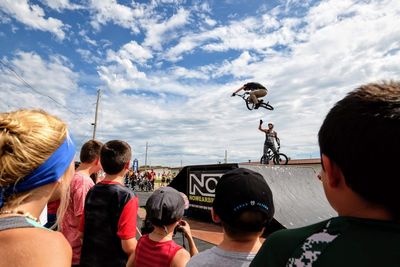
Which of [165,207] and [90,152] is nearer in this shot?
[165,207]

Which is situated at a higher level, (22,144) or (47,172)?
(22,144)

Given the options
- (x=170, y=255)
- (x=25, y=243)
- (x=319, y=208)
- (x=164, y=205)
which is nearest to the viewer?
(x=25, y=243)

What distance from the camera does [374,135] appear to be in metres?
0.88

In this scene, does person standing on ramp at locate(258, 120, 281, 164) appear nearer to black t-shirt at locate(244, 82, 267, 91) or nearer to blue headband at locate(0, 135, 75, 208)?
black t-shirt at locate(244, 82, 267, 91)

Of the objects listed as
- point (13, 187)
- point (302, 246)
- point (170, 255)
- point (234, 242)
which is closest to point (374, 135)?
point (302, 246)

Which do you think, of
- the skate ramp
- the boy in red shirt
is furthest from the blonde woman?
the skate ramp

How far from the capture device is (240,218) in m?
1.62

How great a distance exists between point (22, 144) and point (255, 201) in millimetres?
1126

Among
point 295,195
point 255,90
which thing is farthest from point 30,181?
point 255,90

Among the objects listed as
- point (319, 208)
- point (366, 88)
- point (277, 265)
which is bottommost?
point (319, 208)

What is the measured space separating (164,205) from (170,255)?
1.18 feet

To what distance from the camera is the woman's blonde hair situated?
130cm

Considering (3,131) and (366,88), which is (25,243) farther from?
(366,88)

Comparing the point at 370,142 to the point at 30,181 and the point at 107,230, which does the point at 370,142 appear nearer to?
the point at 30,181
